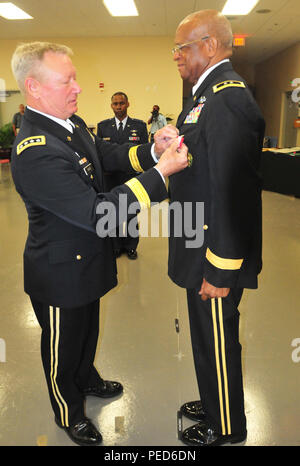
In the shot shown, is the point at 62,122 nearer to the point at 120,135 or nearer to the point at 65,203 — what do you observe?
the point at 65,203

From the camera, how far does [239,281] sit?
1494mm

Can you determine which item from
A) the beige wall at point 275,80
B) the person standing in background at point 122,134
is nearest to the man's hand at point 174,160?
the person standing in background at point 122,134

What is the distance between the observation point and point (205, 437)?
1.66 m

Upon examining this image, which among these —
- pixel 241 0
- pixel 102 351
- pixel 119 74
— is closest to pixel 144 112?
pixel 119 74

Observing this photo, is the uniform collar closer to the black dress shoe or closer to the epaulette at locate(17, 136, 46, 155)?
the epaulette at locate(17, 136, 46, 155)

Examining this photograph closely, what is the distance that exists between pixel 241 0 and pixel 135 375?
812cm

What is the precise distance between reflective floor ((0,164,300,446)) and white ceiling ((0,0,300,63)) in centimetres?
661


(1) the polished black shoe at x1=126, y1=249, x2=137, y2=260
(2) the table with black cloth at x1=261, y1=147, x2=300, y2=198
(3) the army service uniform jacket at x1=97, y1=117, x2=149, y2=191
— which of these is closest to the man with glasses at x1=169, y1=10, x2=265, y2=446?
(1) the polished black shoe at x1=126, y1=249, x2=137, y2=260

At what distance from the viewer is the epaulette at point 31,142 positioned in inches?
50.9

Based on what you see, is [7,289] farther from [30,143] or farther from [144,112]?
[144,112]

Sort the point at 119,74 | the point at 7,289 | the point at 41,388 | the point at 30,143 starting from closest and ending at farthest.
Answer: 1. the point at 30,143
2. the point at 41,388
3. the point at 7,289
4. the point at 119,74

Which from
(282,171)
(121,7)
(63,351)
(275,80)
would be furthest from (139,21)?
(63,351)

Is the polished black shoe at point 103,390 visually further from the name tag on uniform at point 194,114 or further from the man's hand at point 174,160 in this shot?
the name tag on uniform at point 194,114

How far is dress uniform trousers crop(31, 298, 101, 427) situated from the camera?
1576mm
